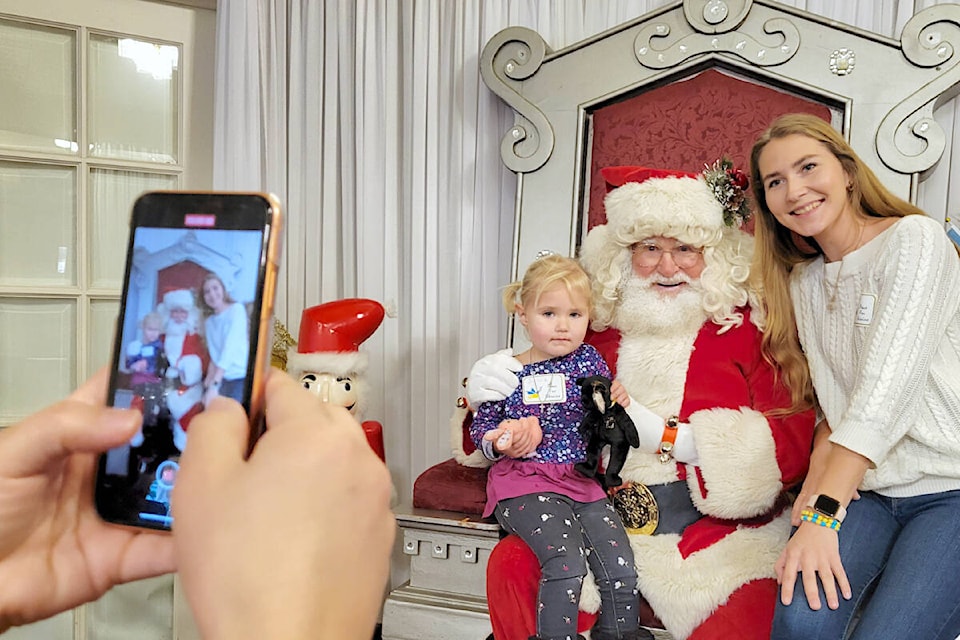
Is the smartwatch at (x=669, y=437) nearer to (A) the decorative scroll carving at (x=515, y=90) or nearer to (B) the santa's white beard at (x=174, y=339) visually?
(A) the decorative scroll carving at (x=515, y=90)

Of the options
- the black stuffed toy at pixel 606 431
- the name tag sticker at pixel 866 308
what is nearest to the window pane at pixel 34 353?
the black stuffed toy at pixel 606 431

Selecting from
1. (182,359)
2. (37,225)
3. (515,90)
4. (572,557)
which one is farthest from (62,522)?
(37,225)

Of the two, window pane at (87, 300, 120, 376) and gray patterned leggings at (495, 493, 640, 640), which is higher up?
window pane at (87, 300, 120, 376)

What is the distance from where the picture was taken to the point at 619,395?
2100 millimetres

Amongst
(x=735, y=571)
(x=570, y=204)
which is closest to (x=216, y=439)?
(x=735, y=571)

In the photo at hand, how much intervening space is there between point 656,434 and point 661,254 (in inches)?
19.5

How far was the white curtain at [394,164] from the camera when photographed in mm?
2893

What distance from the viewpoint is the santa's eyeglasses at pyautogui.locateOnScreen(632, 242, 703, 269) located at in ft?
7.17

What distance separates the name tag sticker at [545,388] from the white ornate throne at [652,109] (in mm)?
298

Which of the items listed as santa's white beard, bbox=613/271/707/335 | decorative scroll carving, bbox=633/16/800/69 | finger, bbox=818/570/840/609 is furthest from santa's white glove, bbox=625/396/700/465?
decorative scroll carving, bbox=633/16/800/69

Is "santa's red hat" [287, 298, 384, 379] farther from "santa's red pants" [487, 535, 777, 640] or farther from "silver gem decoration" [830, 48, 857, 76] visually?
"silver gem decoration" [830, 48, 857, 76]

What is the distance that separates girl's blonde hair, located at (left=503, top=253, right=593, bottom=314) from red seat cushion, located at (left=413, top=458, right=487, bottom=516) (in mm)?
504

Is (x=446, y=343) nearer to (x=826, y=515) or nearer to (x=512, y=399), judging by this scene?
(x=512, y=399)

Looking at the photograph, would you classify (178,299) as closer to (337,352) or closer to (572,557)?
(572,557)
